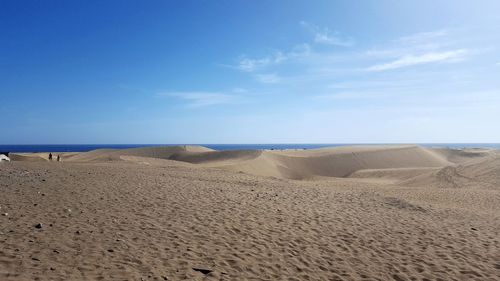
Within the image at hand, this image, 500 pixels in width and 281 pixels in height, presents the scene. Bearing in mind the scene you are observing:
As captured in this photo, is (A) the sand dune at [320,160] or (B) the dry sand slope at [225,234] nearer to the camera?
(B) the dry sand slope at [225,234]

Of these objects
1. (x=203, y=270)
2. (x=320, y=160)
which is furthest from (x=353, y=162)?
(x=203, y=270)

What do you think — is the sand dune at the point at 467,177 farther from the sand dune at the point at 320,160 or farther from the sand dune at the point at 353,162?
the sand dune at the point at 320,160

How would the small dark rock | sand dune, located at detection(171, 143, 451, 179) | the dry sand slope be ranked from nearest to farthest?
1. the small dark rock
2. the dry sand slope
3. sand dune, located at detection(171, 143, 451, 179)

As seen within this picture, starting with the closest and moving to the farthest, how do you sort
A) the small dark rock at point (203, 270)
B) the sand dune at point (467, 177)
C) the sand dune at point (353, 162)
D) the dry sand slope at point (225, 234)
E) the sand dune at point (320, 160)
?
the small dark rock at point (203, 270) < the dry sand slope at point (225, 234) < the sand dune at point (467, 177) < the sand dune at point (353, 162) < the sand dune at point (320, 160)

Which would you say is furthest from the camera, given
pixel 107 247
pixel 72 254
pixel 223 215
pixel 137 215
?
pixel 223 215

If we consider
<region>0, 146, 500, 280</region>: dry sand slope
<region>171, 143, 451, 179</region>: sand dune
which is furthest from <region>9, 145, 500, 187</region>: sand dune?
<region>0, 146, 500, 280</region>: dry sand slope

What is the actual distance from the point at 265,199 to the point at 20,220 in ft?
28.3

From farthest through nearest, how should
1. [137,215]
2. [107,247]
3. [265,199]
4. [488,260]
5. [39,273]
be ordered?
1. [265,199]
2. [137,215]
3. [488,260]
4. [107,247]
5. [39,273]

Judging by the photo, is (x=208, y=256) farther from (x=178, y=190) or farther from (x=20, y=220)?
(x=178, y=190)

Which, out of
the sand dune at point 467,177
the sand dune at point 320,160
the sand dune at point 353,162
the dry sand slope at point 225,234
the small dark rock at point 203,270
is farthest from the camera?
the sand dune at point 320,160

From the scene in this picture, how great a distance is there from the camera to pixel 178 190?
1560cm

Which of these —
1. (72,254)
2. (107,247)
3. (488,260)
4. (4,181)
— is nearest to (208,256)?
(107,247)

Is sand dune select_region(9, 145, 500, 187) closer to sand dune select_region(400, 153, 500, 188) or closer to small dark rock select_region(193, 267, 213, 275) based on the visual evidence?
sand dune select_region(400, 153, 500, 188)

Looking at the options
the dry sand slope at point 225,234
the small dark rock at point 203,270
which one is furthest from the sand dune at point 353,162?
the small dark rock at point 203,270
